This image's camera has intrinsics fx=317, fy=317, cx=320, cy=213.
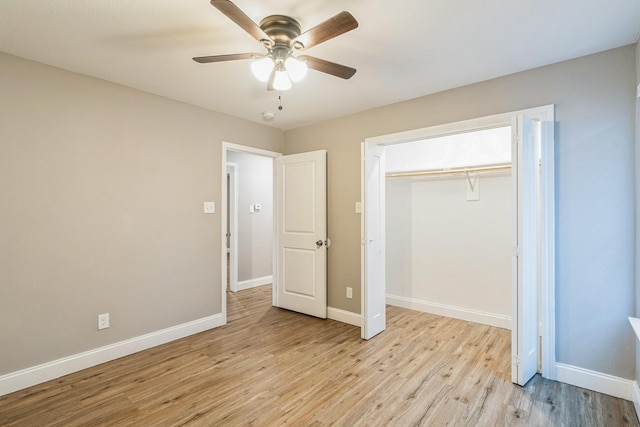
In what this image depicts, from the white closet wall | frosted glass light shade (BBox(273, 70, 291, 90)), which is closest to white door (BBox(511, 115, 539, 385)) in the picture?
the white closet wall

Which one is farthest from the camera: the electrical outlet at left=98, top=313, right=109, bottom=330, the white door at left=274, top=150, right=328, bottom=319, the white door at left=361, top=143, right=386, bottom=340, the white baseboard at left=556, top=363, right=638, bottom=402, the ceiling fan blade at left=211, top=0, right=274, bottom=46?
the white door at left=274, top=150, right=328, bottom=319

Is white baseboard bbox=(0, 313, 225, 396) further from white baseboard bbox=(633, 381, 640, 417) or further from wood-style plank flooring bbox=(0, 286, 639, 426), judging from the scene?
white baseboard bbox=(633, 381, 640, 417)

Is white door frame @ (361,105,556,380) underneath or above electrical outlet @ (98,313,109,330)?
above

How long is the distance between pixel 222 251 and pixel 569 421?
130 inches

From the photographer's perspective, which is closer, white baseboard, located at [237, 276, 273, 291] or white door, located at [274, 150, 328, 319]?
white door, located at [274, 150, 328, 319]

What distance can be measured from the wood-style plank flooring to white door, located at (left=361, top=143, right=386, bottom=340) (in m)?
0.23

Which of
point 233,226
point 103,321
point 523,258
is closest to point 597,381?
point 523,258

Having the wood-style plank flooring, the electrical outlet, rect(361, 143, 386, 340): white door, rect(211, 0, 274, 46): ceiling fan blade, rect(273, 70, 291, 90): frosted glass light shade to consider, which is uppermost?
rect(211, 0, 274, 46): ceiling fan blade

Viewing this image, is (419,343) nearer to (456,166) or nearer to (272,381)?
(272,381)

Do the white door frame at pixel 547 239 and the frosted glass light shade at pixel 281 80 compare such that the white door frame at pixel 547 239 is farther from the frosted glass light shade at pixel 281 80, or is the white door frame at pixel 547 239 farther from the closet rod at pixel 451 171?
the frosted glass light shade at pixel 281 80

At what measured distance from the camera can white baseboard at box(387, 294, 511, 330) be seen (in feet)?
11.5

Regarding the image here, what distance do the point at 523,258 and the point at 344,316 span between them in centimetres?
206

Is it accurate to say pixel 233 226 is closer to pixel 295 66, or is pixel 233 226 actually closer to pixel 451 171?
pixel 451 171

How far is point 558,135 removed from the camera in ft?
7.93
